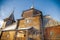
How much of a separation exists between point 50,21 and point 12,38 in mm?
3357

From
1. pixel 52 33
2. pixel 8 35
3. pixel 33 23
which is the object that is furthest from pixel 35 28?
pixel 8 35

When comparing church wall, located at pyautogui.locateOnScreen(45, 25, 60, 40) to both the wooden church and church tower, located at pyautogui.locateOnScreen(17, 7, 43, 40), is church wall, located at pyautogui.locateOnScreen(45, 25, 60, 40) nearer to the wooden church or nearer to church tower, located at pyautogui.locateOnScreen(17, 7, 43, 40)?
the wooden church

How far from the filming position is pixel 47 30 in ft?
24.9

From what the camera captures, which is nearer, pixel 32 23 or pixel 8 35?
pixel 32 23

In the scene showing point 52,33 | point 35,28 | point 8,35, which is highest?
point 35,28

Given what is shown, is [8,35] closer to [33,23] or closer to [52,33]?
[33,23]

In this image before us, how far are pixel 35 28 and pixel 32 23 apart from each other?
0.55 m

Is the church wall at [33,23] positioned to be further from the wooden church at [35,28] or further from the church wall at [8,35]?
the church wall at [8,35]

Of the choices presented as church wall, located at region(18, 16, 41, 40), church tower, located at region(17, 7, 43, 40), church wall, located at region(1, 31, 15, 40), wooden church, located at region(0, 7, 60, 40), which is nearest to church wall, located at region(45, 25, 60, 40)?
wooden church, located at region(0, 7, 60, 40)

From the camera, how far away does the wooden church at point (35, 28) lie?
7372 millimetres

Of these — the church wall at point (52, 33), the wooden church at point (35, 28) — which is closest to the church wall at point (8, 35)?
the wooden church at point (35, 28)

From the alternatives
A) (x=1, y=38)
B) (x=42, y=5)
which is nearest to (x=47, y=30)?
(x=42, y=5)

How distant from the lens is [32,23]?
27.1 feet

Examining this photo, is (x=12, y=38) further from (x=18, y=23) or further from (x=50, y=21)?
(x=50, y=21)
